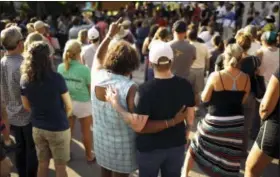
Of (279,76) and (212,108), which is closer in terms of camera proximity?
(279,76)

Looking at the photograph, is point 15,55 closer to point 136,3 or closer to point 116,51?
point 116,51

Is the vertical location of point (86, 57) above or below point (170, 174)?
above

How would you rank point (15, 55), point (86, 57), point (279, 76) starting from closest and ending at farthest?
point (279, 76) < point (15, 55) < point (86, 57)

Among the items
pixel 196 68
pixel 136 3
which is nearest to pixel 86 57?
pixel 196 68

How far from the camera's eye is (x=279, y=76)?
9.32 ft

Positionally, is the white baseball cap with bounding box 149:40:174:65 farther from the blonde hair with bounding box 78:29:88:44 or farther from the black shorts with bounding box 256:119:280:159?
the blonde hair with bounding box 78:29:88:44

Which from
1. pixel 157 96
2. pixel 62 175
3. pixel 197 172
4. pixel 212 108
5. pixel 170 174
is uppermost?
pixel 157 96

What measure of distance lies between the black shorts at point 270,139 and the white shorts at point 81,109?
1.98 m

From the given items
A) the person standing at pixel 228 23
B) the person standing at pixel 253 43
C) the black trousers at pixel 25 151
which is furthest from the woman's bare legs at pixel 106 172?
the person standing at pixel 228 23

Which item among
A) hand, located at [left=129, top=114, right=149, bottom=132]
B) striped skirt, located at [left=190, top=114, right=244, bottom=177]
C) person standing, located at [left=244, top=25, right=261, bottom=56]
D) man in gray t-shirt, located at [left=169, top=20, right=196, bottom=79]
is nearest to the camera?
hand, located at [left=129, top=114, right=149, bottom=132]

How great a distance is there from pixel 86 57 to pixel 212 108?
2.35m

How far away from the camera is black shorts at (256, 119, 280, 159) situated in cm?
309

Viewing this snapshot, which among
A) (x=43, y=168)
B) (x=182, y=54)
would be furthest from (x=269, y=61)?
(x=43, y=168)

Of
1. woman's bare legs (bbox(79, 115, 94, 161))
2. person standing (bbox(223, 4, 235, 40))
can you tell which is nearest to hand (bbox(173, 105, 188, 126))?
woman's bare legs (bbox(79, 115, 94, 161))
